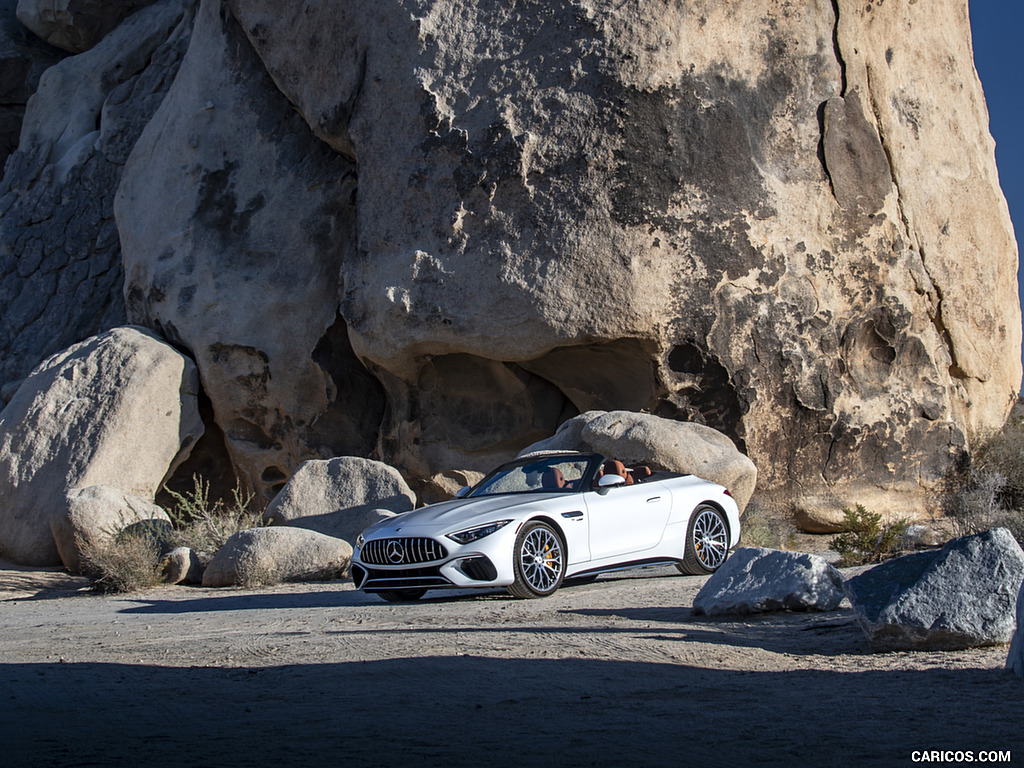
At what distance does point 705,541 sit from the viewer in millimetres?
9555

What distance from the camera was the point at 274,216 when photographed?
57.2 ft

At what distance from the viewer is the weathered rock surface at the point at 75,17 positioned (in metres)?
23.9

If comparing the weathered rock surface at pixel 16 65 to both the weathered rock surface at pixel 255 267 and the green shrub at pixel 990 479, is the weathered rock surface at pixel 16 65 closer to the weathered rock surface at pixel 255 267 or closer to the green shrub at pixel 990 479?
the weathered rock surface at pixel 255 267

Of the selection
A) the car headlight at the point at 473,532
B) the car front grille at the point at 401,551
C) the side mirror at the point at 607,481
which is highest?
the side mirror at the point at 607,481

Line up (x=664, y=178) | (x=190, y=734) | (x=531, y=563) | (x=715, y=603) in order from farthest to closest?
(x=664, y=178), (x=531, y=563), (x=715, y=603), (x=190, y=734)

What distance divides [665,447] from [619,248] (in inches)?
121

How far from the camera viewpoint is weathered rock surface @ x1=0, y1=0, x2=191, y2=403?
69.1 ft

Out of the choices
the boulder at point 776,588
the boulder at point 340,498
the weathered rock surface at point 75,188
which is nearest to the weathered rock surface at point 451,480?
the boulder at point 340,498

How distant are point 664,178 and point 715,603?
8.61 meters

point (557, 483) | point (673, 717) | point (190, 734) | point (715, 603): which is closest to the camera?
point (190, 734)

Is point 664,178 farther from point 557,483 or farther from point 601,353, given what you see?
point 557,483

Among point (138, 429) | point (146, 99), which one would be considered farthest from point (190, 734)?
point (146, 99)

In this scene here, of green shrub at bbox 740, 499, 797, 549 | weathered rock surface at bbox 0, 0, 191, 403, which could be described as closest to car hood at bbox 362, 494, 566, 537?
green shrub at bbox 740, 499, 797, 549

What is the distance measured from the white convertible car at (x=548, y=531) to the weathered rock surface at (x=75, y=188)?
1418 centimetres
